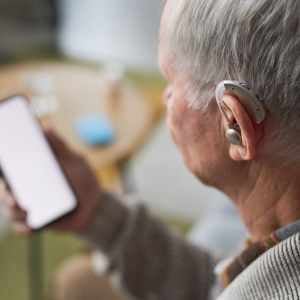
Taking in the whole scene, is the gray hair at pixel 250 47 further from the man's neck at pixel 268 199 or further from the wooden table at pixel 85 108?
the wooden table at pixel 85 108

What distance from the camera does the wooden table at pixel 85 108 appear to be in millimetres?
1486

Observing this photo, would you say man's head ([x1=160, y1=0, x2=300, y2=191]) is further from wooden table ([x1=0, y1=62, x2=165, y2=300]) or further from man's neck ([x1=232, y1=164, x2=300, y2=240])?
wooden table ([x1=0, y1=62, x2=165, y2=300])

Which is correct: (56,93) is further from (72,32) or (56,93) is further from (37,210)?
→ (72,32)

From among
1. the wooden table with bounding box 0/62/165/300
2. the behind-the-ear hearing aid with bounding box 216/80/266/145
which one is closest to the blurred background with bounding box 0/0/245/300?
the wooden table with bounding box 0/62/165/300

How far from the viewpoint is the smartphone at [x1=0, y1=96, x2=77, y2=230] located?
859 mm

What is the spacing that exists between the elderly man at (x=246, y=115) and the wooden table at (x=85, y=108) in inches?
32.0

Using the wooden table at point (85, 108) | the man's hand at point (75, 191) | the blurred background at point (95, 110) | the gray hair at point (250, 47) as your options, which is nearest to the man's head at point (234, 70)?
the gray hair at point (250, 47)

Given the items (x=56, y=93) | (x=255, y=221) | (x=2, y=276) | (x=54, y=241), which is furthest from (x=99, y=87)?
(x=255, y=221)

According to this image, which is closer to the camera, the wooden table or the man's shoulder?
the man's shoulder

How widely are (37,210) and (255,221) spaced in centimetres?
35

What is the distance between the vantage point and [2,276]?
168cm

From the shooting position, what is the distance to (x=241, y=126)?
0.54 meters

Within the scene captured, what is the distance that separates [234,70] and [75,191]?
40cm

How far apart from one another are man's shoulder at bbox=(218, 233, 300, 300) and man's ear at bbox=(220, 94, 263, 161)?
10 centimetres
